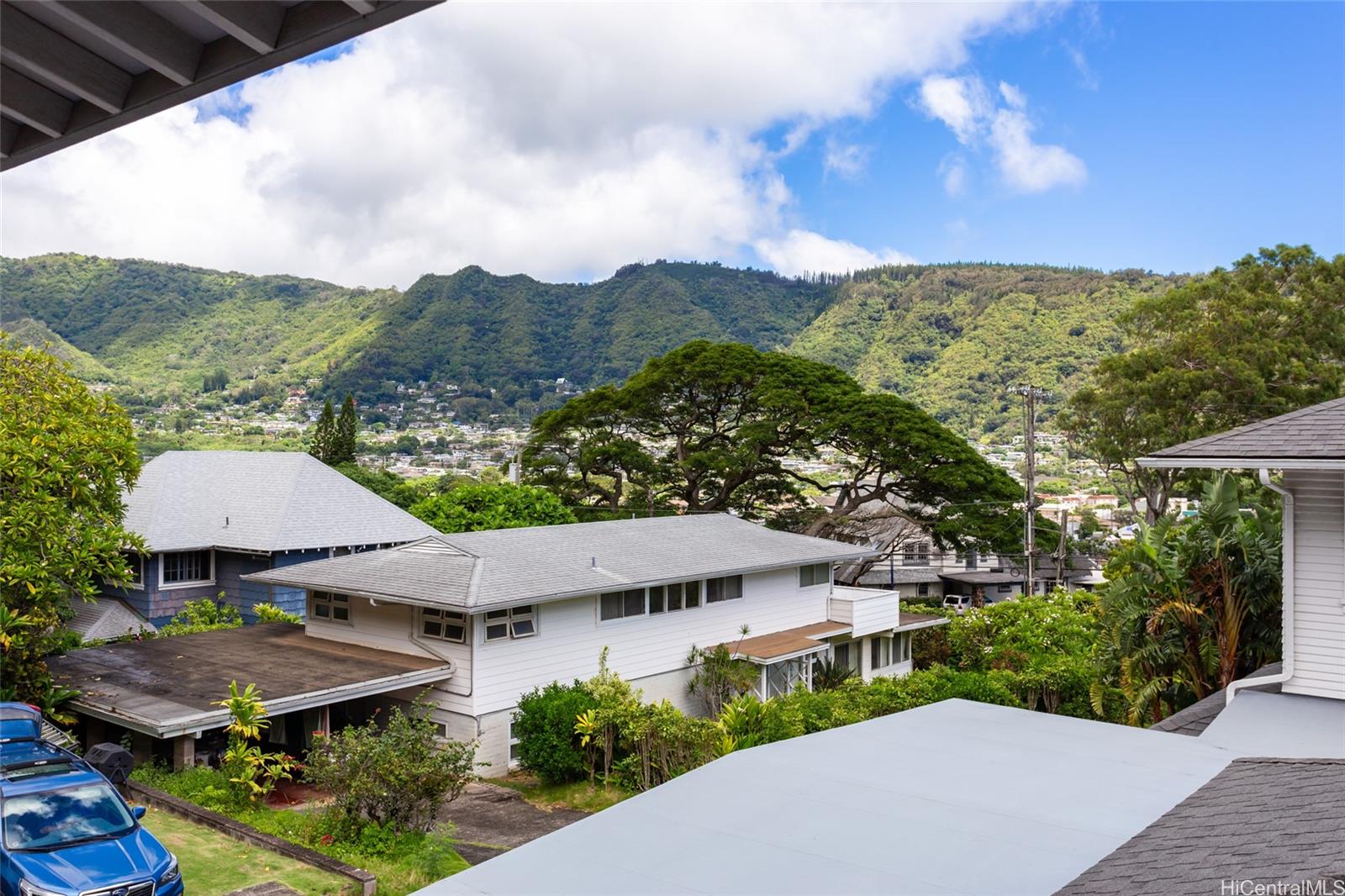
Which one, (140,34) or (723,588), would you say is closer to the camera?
(140,34)

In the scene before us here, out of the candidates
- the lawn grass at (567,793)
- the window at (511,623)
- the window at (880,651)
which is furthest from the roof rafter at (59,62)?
the window at (880,651)

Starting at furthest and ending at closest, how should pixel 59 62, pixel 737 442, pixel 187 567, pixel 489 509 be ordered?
pixel 737 442, pixel 489 509, pixel 187 567, pixel 59 62

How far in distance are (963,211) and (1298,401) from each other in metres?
→ 30.3

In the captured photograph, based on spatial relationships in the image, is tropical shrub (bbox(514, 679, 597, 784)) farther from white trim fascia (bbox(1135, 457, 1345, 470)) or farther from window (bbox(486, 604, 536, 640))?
white trim fascia (bbox(1135, 457, 1345, 470))

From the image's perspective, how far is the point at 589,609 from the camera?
18.5m

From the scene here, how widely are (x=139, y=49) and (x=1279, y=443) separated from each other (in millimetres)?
9688

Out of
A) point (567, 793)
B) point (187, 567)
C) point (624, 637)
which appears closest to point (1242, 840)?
point (567, 793)

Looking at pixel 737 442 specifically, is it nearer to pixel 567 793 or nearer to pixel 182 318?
pixel 567 793

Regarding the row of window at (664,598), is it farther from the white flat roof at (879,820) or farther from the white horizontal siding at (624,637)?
the white flat roof at (879,820)

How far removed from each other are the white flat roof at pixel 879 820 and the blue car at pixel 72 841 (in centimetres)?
617

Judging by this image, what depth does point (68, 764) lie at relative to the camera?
33.3 ft

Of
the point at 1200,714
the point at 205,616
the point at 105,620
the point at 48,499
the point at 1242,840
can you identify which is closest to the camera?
the point at 1242,840

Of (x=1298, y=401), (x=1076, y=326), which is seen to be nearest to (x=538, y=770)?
(x=1298, y=401)

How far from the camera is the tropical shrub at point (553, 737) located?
16141 mm
